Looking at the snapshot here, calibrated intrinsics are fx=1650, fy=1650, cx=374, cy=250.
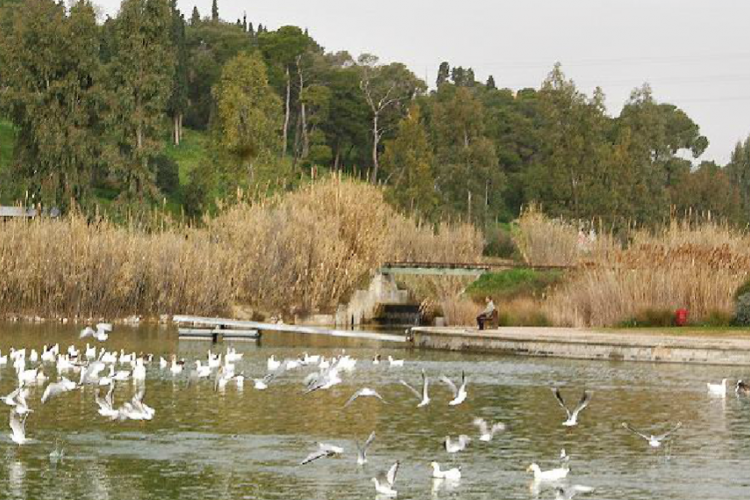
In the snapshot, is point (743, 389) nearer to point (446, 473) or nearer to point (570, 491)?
point (446, 473)

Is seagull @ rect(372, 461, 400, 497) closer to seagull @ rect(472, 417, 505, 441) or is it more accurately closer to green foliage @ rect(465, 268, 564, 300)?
seagull @ rect(472, 417, 505, 441)

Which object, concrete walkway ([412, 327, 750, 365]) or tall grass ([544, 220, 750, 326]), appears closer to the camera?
concrete walkway ([412, 327, 750, 365])

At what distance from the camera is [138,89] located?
80250mm

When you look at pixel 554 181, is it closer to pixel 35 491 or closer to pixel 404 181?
pixel 404 181

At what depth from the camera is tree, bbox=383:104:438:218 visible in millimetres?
89250

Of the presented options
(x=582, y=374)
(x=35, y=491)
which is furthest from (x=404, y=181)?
(x=35, y=491)

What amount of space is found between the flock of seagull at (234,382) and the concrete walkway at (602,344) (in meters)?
3.89

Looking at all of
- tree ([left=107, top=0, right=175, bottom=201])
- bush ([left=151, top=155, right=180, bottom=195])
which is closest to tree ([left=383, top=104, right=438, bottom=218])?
tree ([left=107, top=0, right=175, bottom=201])

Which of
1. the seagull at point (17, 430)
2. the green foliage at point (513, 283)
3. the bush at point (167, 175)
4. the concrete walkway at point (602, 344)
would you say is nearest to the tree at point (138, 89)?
the bush at point (167, 175)

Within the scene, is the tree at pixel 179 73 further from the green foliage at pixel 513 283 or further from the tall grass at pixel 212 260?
the green foliage at pixel 513 283

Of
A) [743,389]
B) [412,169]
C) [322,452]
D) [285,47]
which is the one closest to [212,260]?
[743,389]

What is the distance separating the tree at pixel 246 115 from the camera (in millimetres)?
86188

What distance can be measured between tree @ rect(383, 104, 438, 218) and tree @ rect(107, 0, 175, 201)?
1398 cm

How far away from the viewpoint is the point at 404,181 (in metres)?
92.7
